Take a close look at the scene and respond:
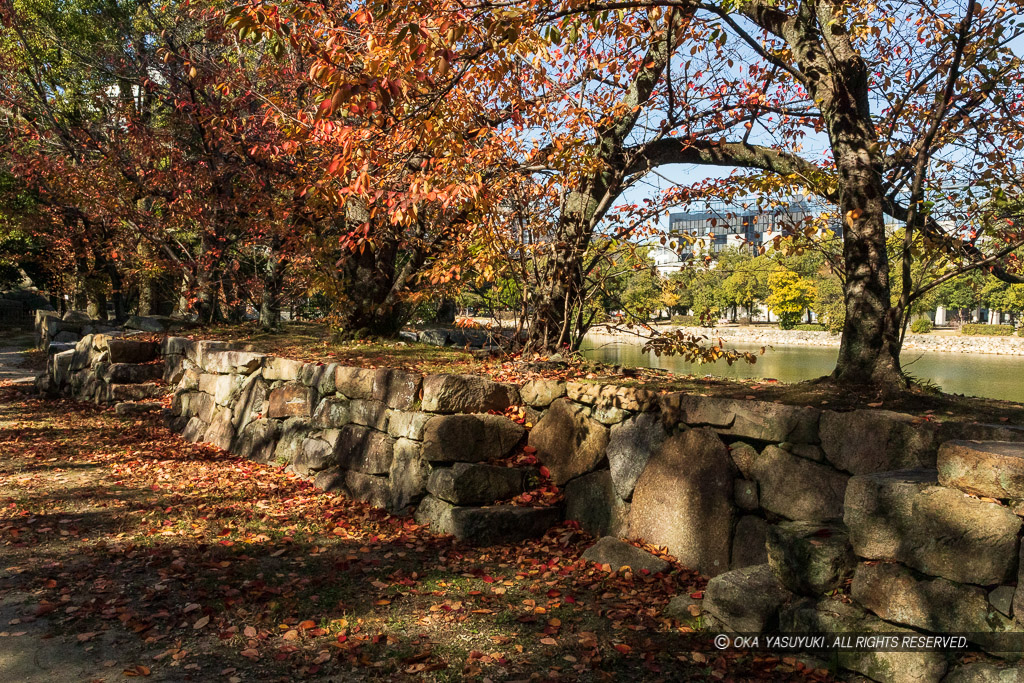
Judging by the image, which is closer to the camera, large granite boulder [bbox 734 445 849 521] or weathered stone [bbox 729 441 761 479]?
large granite boulder [bbox 734 445 849 521]

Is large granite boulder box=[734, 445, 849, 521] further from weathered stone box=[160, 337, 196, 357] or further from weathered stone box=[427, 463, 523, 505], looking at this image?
weathered stone box=[160, 337, 196, 357]

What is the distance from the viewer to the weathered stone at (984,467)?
2920mm

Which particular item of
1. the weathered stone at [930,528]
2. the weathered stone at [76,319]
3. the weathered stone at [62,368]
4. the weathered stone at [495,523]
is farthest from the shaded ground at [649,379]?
the weathered stone at [76,319]

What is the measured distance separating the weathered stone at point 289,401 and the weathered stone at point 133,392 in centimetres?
368

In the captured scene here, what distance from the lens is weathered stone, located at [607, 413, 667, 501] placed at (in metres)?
4.90

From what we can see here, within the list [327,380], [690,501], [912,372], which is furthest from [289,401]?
[912,372]

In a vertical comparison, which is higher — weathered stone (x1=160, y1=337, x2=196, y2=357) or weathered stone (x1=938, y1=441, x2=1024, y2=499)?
weathered stone (x1=160, y1=337, x2=196, y2=357)

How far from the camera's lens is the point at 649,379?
6102mm

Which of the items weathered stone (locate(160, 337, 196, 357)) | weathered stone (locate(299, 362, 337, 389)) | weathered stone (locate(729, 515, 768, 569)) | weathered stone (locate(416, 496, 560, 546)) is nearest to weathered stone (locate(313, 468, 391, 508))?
weathered stone (locate(416, 496, 560, 546))

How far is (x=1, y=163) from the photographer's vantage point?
15781 mm

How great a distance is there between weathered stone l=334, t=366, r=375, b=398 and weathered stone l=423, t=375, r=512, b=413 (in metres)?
0.89

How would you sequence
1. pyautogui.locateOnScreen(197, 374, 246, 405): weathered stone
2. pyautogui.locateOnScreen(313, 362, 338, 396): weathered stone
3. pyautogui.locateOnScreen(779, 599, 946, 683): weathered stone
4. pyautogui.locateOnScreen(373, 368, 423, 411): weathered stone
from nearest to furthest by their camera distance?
pyautogui.locateOnScreen(779, 599, 946, 683): weathered stone < pyautogui.locateOnScreen(373, 368, 423, 411): weathered stone < pyautogui.locateOnScreen(313, 362, 338, 396): weathered stone < pyautogui.locateOnScreen(197, 374, 246, 405): weathered stone

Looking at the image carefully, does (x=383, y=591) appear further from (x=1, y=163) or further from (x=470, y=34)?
(x=1, y=163)

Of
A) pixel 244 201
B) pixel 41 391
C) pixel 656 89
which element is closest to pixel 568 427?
pixel 656 89
